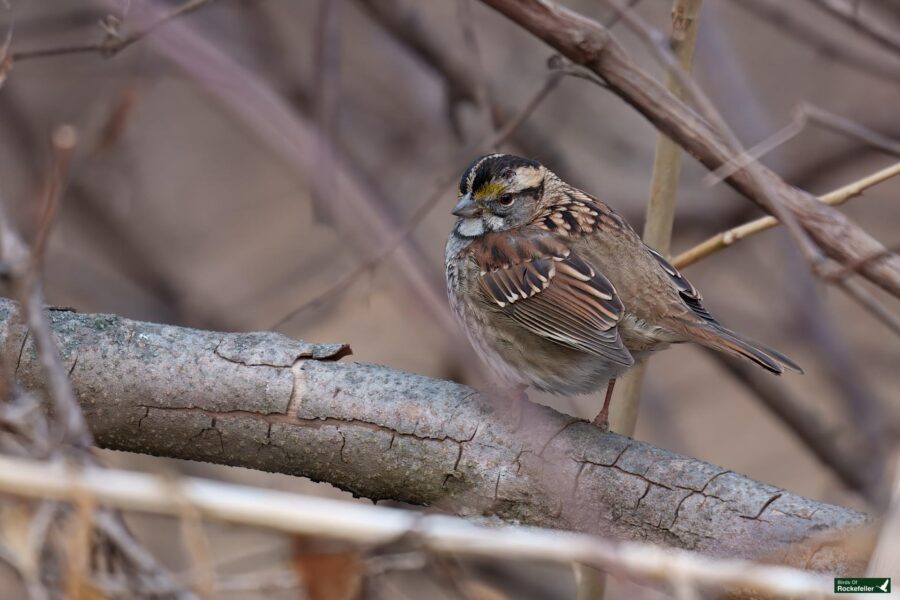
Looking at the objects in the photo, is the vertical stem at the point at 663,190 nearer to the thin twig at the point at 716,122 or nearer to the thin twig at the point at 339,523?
the thin twig at the point at 716,122

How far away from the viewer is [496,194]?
3771mm

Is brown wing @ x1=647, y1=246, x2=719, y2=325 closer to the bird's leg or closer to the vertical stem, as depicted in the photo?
the vertical stem

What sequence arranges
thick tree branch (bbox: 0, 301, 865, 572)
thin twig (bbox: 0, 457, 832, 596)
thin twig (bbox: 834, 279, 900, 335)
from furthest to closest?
thick tree branch (bbox: 0, 301, 865, 572) → thin twig (bbox: 834, 279, 900, 335) → thin twig (bbox: 0, 457, 832, 596)

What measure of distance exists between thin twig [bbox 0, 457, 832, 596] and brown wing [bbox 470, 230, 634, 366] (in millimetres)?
1863

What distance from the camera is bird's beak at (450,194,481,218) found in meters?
3.75

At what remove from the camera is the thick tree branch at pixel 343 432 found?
8.10ft

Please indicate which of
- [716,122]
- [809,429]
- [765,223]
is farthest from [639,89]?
[809,429]

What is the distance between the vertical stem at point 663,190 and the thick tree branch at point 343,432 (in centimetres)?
45

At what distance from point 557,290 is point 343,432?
1.15m

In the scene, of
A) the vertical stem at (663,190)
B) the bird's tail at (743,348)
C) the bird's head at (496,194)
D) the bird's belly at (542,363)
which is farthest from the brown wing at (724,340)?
the bird's head at (496,194)

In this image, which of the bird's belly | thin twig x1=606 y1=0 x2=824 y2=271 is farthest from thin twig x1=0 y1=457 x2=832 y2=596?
the bird's belly

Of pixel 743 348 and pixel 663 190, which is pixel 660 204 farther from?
pixel 743 348

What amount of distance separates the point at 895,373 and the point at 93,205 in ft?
14.4

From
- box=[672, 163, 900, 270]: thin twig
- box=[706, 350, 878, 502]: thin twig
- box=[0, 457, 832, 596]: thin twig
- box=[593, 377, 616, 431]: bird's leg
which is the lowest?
box=[0, 457, 832, 596]: thin twig
